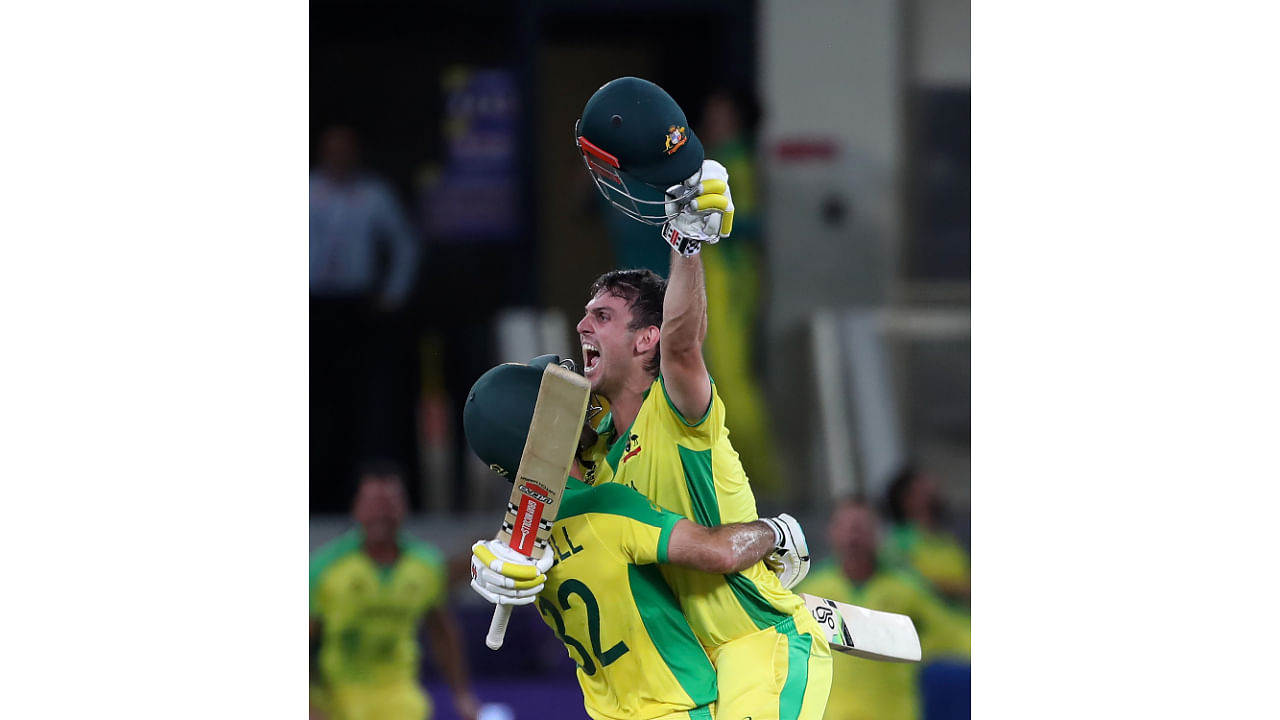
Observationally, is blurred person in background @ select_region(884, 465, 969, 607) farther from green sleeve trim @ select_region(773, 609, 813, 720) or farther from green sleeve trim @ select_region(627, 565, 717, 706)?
green sleeve trim @ select_region(627, 565, 717, 706)

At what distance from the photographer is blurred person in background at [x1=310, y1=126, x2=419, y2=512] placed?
675cm

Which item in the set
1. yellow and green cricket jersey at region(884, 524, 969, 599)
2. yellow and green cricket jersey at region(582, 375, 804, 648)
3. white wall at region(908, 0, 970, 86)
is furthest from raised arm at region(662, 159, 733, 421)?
white wall at region(908, 0, 970, 86)

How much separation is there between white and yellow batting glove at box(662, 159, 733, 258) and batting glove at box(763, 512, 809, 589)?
683mm

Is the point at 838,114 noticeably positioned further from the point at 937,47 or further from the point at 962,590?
the point at 962,590

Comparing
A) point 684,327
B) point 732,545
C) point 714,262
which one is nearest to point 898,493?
point 714,262

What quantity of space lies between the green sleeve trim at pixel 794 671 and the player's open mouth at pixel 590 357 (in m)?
0.73

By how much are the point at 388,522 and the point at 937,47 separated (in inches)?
150

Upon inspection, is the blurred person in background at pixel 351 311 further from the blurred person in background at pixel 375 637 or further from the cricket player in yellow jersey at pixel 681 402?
the cricket player in yellow jersey at pixel 681 402

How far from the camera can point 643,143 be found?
277 cm

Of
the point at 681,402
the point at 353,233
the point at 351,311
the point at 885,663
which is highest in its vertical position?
the point at 353,233

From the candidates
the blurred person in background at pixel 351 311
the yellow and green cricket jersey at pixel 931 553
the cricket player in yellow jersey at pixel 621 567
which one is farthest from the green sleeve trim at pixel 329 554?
the cricket player in yellow jersey at pixel 621 567

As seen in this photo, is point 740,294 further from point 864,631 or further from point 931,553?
point 864,631

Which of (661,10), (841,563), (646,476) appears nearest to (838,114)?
(661,10)

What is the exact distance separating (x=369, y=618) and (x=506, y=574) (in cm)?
386
